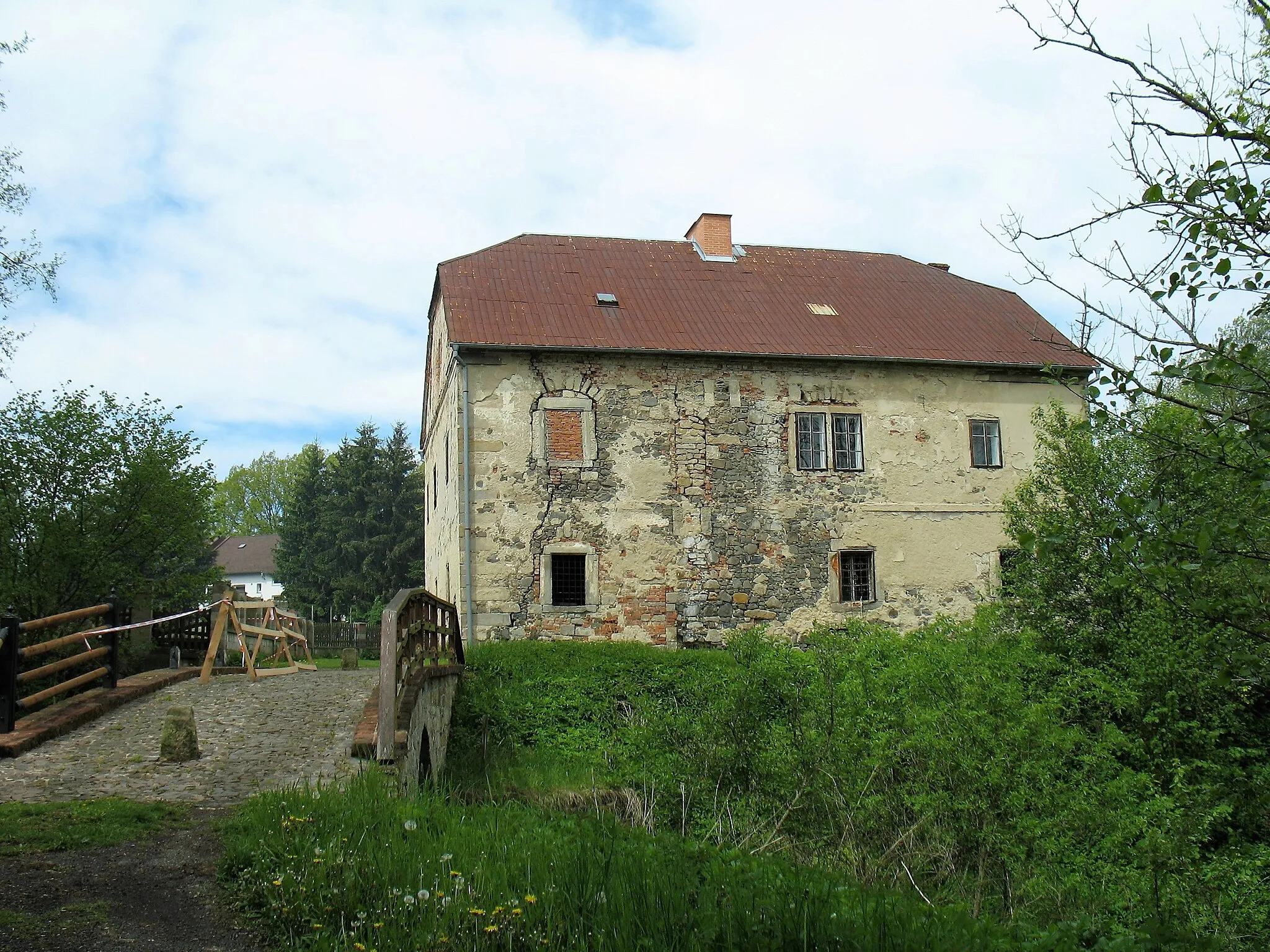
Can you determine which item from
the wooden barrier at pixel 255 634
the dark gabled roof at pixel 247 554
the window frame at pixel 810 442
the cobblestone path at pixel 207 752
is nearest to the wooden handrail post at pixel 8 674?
the cobblestone path at pixel 207 752

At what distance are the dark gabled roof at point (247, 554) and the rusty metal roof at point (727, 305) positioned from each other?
4038 cm

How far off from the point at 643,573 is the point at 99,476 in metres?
9.97

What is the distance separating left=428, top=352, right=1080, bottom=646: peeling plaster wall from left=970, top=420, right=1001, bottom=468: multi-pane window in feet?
0.44

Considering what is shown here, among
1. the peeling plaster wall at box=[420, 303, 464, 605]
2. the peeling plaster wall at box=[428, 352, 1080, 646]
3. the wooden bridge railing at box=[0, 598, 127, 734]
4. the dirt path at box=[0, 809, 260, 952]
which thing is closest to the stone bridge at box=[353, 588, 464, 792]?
the dirt path at box=[0, 809, 260, 952]

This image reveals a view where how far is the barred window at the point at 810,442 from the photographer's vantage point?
17.8 meters

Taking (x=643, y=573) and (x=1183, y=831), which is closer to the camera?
(x=1183, y=831)

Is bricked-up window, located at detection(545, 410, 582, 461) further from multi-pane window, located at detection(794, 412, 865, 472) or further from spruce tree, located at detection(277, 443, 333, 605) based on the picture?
spruce tree, located at detection(277, 443, 333, 605)

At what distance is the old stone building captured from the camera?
16703 millimetres

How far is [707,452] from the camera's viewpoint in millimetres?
17391

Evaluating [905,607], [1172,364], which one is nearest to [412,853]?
[1172,364]

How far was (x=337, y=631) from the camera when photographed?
107ft

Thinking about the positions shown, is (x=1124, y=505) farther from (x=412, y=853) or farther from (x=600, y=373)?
(x=600, y=373)

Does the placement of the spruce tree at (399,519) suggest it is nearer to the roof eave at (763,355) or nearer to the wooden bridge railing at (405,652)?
the roof eave at (763,355)

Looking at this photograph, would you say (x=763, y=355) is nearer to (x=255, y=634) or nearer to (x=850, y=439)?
(x=850, y=439)
